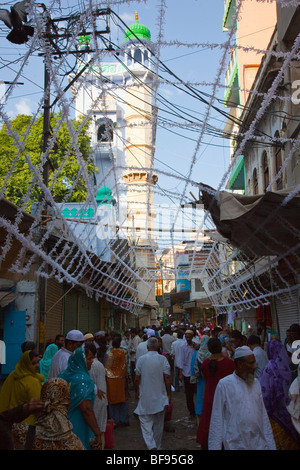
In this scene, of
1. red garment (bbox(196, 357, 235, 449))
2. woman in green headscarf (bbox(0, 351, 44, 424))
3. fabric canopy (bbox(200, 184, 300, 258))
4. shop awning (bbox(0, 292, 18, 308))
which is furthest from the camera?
shop awning (bbox(0, 292, 18, 308))

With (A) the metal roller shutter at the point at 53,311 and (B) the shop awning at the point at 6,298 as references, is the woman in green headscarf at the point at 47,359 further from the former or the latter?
(A) the metal roller shutter at the point at 53,311

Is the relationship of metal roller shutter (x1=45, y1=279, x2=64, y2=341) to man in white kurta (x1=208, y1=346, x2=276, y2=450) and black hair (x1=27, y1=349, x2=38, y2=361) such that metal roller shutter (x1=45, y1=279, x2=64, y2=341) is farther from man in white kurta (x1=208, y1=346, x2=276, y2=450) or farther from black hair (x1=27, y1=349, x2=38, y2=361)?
man in white kurta (x1=208, y1=346, x2=276, y2=450)

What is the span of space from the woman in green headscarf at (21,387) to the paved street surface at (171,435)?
2469mm

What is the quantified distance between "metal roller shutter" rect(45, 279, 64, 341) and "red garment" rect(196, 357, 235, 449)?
6.61 meters

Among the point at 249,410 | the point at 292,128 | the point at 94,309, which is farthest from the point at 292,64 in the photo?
the point at 94,309

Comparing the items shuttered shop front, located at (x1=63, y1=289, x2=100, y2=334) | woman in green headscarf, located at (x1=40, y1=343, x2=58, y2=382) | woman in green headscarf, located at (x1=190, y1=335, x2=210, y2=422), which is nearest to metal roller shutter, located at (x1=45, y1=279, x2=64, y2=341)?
shuttered shop front, located at (x1=63, y1=289, x2=100, y2=334)

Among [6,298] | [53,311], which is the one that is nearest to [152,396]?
[6,298]

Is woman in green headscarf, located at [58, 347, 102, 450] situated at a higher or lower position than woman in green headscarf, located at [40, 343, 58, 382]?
lower

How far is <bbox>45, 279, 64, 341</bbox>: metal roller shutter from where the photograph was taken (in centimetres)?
1144

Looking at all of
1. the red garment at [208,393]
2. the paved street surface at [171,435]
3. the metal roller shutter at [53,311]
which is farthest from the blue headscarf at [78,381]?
the metal roller shutter at [53,311]

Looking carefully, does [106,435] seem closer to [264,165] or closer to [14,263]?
[14,263]

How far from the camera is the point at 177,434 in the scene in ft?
24.3

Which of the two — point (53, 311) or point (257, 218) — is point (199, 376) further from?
point (53, 311)

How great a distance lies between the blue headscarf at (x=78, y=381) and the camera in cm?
393
